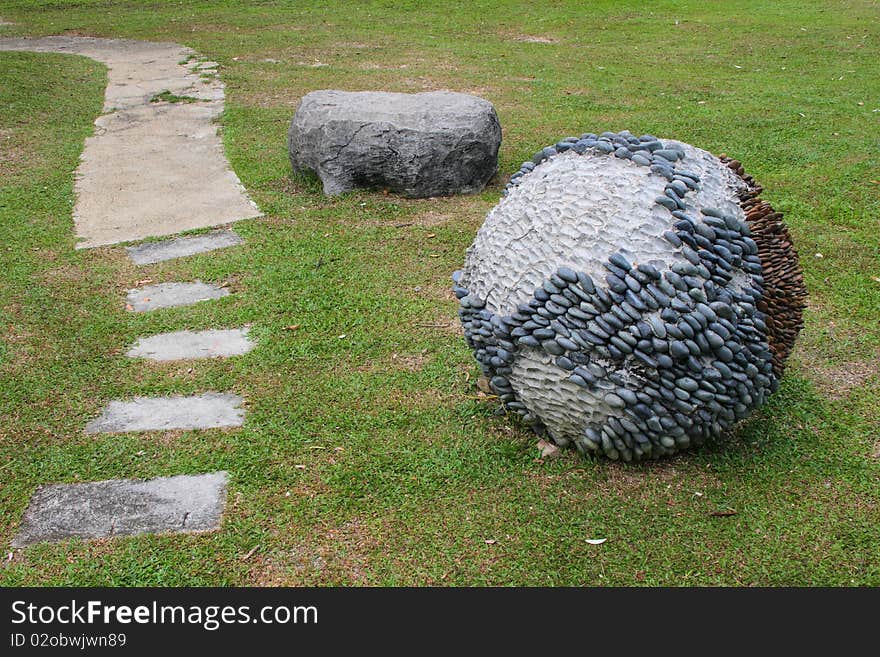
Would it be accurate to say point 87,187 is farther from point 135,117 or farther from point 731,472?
point 731,472

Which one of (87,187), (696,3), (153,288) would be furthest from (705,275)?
(696,3)

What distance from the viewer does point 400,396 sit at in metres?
5.11

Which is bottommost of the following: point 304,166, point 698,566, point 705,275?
point 698,566

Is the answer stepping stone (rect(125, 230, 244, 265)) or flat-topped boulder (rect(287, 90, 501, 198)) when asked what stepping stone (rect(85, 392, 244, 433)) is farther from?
flat-topped boulder (rect(287, 90, 501, 198))

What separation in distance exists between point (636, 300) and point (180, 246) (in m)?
4.58

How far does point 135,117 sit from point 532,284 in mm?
8328

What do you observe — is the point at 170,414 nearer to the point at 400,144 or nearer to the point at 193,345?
the point at 193,345

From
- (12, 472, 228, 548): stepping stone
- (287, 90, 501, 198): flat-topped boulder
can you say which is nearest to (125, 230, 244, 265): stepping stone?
(287, 90, 501, 198): flat-topped boulder

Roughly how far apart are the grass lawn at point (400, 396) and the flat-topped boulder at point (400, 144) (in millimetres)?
210

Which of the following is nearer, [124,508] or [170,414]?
[124,508]

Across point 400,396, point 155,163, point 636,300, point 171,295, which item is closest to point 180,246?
point 171,295

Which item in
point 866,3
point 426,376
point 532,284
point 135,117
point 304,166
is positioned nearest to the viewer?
point 532,284

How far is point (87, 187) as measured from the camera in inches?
337

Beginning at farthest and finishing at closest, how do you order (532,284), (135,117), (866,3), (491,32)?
(866,3) → (491,32) → (135,117) → (532,284)
